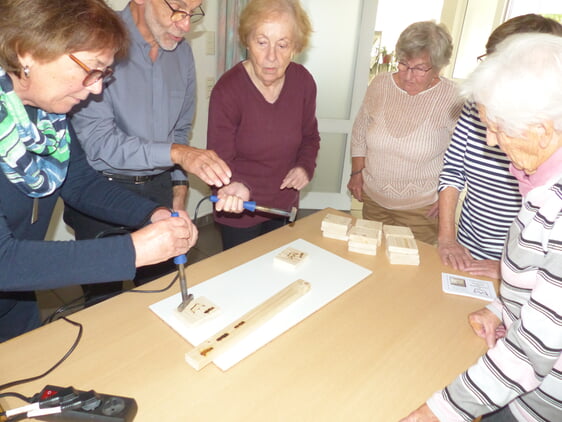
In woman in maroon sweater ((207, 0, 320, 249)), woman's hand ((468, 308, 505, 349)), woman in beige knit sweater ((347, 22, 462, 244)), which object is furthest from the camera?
woman in beige knit sweater ((347, 22, 462, 244))

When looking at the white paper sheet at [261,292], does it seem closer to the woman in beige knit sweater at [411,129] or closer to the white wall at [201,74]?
the woman in beige knit sweater at [411,129]

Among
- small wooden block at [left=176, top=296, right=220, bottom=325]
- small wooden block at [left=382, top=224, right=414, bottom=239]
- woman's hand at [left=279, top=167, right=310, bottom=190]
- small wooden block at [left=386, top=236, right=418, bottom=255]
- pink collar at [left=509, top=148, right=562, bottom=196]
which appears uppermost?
pink collar at [left=509, top=148, right=562, bottom=196]

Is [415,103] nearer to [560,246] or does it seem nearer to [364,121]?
[364,121]

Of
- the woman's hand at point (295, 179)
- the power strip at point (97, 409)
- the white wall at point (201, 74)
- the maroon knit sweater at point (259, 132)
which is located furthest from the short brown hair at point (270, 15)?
the white wall at point (201, 74)

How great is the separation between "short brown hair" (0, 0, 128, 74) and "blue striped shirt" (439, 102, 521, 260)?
1.26 meters

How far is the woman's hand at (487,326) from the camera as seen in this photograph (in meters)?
1.07

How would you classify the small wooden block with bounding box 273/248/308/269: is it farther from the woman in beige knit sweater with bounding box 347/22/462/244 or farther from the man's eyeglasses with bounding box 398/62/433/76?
the man's eyeglasses with bounding box 398/62/433/76

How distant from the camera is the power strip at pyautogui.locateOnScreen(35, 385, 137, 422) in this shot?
77cm

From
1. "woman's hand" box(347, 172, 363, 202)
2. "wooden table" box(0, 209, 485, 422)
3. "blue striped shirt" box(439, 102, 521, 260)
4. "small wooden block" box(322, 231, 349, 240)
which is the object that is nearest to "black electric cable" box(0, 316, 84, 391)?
"wooden table" box(0, 209, 485, 422)

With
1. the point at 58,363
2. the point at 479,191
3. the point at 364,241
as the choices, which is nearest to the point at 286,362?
the point at 58,363

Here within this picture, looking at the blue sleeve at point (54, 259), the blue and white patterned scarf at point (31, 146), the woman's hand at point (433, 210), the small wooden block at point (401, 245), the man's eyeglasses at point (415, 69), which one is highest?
the man's eyeglasses at point (415, 69)

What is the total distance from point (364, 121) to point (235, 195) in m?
1.08

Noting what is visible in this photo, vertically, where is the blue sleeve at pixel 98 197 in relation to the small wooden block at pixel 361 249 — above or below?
above

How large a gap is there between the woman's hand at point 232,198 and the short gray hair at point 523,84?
0.84 meters
